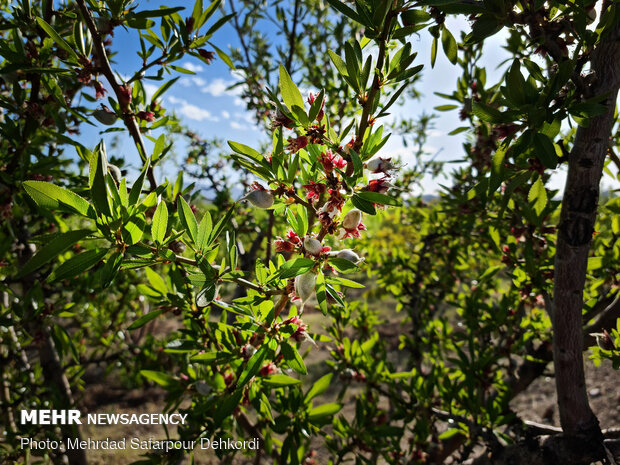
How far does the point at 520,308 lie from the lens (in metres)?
1.55

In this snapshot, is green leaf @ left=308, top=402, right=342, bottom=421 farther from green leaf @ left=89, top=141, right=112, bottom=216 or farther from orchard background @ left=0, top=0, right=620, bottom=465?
green leaf @ left=89, top=141, right=112, bottom=216

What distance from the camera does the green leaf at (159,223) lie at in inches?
19.4

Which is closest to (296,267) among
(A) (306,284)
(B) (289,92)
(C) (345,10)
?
(A) (306,284)

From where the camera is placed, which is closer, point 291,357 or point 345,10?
point 345,10

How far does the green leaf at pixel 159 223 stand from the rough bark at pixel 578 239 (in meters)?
0.75

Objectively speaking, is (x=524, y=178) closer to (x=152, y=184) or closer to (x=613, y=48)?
(x=613, y=48)

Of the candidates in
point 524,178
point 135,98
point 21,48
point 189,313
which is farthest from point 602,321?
point 21,48

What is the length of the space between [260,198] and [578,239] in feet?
2.25

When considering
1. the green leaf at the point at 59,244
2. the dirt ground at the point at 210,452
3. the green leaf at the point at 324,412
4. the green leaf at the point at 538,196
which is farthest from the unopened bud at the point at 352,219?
the dirt ground at the point at 210,452

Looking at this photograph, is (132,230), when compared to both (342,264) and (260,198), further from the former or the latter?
(342,264)

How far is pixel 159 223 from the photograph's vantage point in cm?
50

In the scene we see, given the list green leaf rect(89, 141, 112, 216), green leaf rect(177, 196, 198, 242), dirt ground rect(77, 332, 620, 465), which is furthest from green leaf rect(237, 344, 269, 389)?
dirt ground rect(77, 332, 620, 465)

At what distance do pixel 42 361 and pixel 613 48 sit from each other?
7.26 ft

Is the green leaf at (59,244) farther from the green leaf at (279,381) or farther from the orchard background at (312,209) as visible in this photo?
the green leaf at (279,381)
